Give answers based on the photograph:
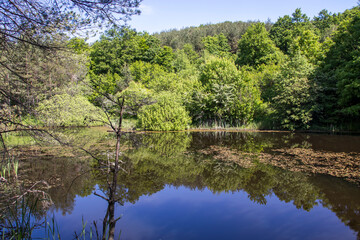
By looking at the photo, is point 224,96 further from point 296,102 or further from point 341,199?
point 341,199

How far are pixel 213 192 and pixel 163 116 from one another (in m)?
10.2

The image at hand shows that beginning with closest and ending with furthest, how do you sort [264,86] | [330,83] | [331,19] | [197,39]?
[330,83] < [264,86] < [331,19] < [197,39]

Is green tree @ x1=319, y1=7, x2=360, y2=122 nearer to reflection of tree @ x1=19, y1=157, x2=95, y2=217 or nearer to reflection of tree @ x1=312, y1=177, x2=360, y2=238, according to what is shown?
reflection of tree @ x1=312, y1=177, x2=360, y2=238

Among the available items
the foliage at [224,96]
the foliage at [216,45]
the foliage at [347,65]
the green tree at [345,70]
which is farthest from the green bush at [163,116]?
the foliage at [216,45]

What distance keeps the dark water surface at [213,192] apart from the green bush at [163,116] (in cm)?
631

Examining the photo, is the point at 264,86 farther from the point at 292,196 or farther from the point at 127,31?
the point at 127,31

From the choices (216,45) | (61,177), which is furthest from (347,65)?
(216,45)

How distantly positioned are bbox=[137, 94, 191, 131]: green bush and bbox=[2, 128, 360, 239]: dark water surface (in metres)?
6.31

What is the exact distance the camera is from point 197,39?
52.6 metres

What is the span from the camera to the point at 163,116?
15.5 metres

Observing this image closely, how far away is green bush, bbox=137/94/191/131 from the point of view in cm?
1542

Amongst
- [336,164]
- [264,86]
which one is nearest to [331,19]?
[264,86]

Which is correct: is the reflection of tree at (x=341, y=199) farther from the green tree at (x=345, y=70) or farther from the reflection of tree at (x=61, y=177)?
the green tree at (x=345, y=70)

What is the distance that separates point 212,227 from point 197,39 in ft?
170
